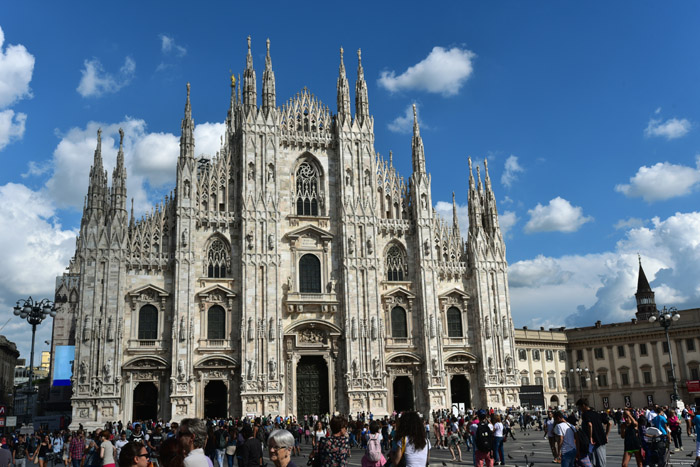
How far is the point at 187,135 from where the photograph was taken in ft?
141

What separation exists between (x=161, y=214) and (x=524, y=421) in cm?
2593

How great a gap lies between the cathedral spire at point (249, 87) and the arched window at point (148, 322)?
47.0ft

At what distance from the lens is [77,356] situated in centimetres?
3781

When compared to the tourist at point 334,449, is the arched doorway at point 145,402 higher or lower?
higher

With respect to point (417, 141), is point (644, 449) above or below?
Result: below

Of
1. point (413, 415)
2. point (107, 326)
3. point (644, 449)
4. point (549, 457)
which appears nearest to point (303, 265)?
point (107, 326)

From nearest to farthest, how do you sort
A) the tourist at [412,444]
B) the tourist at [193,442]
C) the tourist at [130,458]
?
1. the tourist at [130,458]
2. the tourist at [193,442]
3. the tourist at [412,444]

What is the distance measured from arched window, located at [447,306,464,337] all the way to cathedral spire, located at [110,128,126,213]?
74.2 feet

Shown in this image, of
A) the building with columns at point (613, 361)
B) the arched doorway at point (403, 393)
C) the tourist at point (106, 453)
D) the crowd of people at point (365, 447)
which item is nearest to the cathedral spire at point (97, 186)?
the crowd of people at point (365, 447)

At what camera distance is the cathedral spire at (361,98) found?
1860 inches

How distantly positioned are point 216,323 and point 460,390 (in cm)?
1727

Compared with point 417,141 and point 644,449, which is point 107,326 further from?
point 644,449

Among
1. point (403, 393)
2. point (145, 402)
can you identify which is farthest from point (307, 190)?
point (145, 402)

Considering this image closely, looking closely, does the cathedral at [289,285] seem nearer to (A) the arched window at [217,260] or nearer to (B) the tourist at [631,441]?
(A) the arched window at [217,260]
